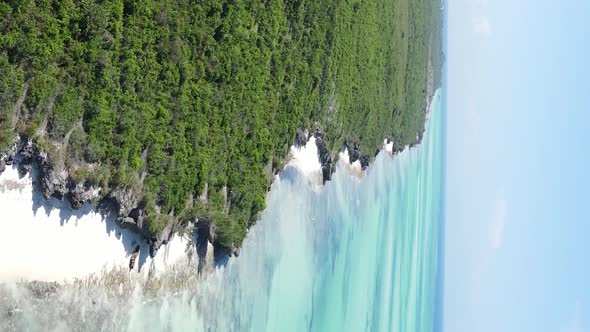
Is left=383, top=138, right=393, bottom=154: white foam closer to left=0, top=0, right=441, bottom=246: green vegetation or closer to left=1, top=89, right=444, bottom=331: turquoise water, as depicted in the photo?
left=1, top=89, right=444, bottom=331: turquoise water

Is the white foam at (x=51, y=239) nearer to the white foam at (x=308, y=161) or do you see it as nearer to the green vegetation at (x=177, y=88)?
the green vegetation at (x=177, y=88)

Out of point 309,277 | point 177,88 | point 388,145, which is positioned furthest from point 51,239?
point 388,145

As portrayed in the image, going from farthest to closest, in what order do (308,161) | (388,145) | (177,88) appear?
1. (388,145)
2. (308,161)
3. (177,88)

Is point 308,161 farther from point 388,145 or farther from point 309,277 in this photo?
point 388,145

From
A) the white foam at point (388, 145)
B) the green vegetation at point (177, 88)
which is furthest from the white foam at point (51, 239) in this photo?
the white foam at point (388, 145)

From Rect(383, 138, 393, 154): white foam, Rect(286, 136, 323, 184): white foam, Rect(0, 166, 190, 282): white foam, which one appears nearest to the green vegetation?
Rect(0, 166, 190, 282): white foam

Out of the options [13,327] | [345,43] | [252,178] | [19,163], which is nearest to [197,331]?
[252,178]

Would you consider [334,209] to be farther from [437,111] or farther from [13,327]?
[437,111]
